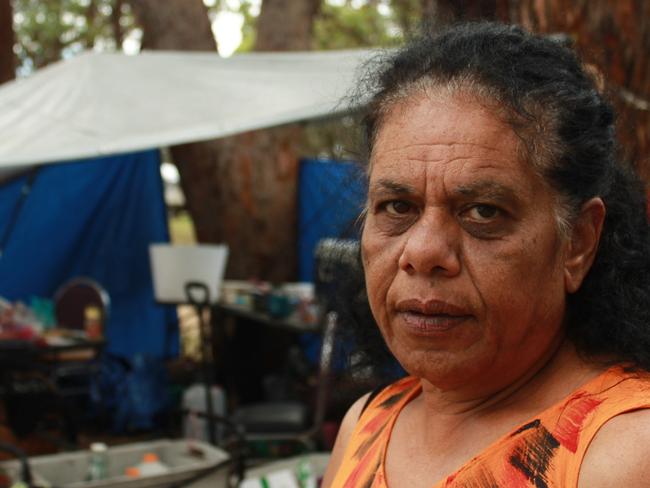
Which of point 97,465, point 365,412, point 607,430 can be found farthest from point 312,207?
point 607,430

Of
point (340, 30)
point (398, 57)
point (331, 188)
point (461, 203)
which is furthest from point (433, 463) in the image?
point (340, 30)

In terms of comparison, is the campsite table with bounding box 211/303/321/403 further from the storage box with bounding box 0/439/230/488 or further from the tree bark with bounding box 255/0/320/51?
the storage box with bounding box 0/439/230/488

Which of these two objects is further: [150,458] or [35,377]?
[35,377]

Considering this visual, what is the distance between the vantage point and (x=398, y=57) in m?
1.43

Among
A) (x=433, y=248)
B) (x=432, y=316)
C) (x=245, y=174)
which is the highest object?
(x=433, y=248)

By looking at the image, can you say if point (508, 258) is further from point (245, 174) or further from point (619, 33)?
point (245, 174)

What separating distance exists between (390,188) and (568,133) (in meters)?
0.27

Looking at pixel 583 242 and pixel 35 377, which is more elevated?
pixel 583 242

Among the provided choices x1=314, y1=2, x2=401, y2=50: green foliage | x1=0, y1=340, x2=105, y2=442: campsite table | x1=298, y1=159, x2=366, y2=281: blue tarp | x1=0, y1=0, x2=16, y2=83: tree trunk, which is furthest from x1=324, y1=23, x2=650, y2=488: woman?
x1=314, y1=2, x2=401, y2=50: green foliage

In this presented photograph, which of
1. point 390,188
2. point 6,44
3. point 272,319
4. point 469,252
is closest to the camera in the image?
point 469,252

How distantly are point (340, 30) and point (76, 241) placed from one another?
725 cm

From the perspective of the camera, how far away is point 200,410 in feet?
20.3

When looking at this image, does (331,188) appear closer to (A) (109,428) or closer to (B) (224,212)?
(B) (224,212)

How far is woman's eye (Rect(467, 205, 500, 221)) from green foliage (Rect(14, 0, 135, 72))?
42.3 ft
